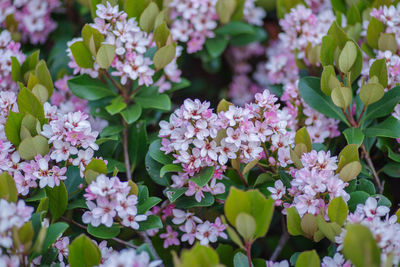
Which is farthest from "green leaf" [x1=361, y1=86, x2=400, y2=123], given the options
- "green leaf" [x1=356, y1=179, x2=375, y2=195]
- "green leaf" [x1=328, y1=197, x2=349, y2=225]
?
"green leaf" [x1=328, y1=197, x2=349, y2=225]

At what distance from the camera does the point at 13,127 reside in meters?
1.53

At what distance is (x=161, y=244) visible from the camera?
178 centimetres

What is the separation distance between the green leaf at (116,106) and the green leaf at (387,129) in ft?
3.09

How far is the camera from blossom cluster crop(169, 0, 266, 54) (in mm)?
2129

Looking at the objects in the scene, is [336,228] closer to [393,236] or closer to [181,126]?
[393,236]

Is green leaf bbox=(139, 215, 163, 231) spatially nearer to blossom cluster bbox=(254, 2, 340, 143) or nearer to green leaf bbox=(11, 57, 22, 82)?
blossom cluster bbox=(254, 2, 340, 143)

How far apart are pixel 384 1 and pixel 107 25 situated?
1.16m

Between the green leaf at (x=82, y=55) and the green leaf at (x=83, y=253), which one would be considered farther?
the green leaf at (x=82, y=55)

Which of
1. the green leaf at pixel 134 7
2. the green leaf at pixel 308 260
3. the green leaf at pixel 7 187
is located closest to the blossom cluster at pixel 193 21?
the green leaf at pixel 134 7

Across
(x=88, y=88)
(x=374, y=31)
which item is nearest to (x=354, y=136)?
(x=374, y=31)

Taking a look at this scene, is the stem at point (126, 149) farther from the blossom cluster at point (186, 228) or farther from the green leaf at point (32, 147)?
the green leaf at point (32, 147)

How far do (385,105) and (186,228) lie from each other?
0.87 metres

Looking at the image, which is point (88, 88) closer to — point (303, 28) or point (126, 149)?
point (126, 149)

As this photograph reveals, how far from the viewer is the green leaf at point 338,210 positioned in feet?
4.44
